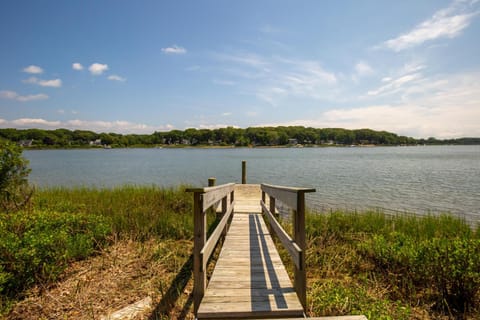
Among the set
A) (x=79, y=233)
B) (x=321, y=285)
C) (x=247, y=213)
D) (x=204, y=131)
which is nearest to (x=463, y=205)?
(x=247, y=213)

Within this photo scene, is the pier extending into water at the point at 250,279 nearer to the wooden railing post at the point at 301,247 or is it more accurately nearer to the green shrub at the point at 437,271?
the wooden railing post at the point at 301,247

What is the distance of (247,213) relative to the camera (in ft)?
26.8

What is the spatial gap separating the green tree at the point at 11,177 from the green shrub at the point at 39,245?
2733 millimetres

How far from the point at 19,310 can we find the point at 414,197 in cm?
1738

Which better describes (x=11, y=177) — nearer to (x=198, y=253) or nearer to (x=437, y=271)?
(x=198, y=253)

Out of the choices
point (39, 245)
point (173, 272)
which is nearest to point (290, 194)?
point (173, 272)

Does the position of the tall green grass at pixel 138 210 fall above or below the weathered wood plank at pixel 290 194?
below

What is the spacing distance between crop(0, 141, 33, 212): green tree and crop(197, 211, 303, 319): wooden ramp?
6762 millimetres

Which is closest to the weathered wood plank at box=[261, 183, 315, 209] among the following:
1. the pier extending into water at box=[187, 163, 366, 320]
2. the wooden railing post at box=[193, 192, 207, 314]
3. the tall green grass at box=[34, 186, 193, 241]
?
the pier extending into water at box=[187, 163, 366, 320]

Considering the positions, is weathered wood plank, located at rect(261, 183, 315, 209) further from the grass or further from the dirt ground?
the dirt ground

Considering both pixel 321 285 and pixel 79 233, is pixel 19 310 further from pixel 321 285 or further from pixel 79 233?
pixel 321 285

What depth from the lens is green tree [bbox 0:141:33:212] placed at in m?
7.14

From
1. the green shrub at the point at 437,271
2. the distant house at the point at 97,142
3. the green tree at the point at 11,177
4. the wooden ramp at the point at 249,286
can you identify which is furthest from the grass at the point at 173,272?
the distant house at the point at 97,142

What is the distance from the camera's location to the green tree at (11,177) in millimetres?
7141
